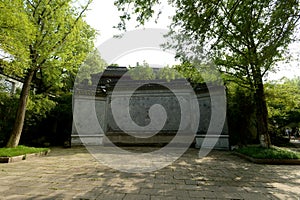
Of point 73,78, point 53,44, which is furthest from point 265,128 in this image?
point 73,78

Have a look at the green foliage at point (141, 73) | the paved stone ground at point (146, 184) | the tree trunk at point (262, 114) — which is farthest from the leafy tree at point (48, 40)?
the green foliage at point (141, 73)

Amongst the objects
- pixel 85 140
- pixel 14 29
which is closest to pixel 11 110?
pixel 85 140

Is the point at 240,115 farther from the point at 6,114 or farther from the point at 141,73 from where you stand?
the point at 6,114

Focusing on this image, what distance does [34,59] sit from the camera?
306 inches

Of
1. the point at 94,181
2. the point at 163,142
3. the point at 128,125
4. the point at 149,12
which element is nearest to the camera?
the point at 94,181

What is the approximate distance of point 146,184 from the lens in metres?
3.87

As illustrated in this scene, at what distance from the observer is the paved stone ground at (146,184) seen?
322 centimetres

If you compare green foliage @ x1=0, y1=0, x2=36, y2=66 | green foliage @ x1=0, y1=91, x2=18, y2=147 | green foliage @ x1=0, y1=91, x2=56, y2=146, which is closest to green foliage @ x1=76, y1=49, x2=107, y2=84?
green foliage @ x1=0, y1=91, x2=56, y2=146

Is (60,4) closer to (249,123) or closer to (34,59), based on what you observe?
(34,59)

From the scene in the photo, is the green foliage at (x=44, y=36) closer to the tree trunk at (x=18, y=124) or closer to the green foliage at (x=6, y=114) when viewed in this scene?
the tree trunk at (x=18, y=124)

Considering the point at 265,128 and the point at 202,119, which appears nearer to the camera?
the point at 265,128

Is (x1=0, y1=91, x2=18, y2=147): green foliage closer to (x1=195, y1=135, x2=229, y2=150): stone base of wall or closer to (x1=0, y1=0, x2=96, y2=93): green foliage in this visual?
(x1=0, y1=0, x2=96, y2=93): green foliage

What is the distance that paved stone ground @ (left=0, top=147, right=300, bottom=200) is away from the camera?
322 centimetres

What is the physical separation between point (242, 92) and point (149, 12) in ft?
26.9
